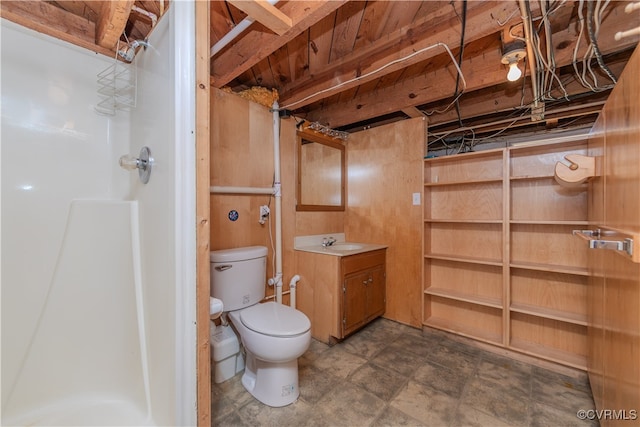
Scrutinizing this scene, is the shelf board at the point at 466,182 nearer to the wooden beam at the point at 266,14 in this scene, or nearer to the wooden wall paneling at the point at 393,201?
the wooden wall paneling at the point at 393,201

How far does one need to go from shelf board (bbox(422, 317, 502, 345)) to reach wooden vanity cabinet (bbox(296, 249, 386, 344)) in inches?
20.6

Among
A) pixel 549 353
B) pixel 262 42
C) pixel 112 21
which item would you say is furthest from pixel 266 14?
pixel 549 353

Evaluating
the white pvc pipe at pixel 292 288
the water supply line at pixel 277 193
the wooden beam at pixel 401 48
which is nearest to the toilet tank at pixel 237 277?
the water supply line at pixel 277 193

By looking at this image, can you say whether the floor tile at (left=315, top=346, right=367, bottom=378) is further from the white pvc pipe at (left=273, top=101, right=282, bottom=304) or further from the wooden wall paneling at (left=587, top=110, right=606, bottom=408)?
the wooden wall paneling at (left=587, top=110, right=606, bottom=408)

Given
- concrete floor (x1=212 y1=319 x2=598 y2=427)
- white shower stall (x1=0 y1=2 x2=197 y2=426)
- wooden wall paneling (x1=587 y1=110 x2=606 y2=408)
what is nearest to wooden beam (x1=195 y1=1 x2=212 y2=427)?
white shower stall (x1=0 y1=2 x2=197 y2=426)

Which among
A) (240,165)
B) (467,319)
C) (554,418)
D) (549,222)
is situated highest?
(240,165)

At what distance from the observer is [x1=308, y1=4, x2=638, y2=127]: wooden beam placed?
141 cm

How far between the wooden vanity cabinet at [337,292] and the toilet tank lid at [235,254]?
0.55 metres

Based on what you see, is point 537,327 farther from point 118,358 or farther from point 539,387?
point 118,358

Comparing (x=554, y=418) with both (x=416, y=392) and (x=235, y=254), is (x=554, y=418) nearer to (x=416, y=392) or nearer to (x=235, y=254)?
(x=416, y=392)

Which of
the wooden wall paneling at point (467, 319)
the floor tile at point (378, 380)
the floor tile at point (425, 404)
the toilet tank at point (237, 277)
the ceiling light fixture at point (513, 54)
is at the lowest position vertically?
the floor tile at point (425, 404)

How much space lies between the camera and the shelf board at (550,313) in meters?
1.82

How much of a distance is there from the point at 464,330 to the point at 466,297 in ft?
0.94

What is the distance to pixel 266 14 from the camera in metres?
1.21
